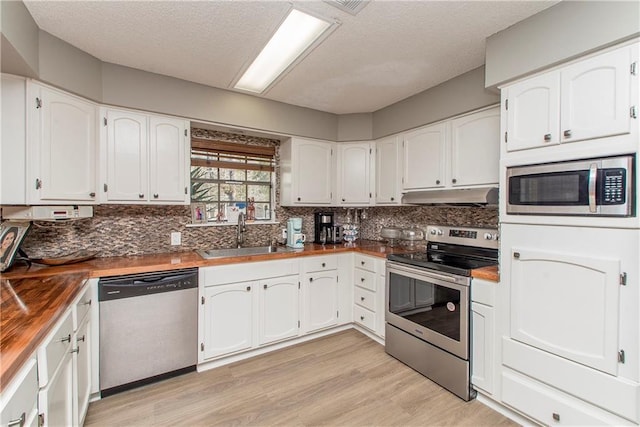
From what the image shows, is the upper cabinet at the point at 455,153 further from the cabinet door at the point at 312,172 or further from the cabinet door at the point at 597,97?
the cabinet door at the point at 312,172

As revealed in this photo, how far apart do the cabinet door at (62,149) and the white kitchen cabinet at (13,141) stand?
0.16ft

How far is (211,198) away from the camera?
3.18 meters

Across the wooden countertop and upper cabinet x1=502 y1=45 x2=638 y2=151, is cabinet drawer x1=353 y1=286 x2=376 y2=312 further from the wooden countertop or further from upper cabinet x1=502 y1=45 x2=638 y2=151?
the wooden countertop

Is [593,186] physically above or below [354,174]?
below

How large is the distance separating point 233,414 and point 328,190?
234 cm

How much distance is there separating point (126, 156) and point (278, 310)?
1877 millimetres

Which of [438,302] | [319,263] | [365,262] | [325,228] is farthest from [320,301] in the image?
[438,302]

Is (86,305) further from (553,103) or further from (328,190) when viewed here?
(553,103)

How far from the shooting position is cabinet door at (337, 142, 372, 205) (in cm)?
353

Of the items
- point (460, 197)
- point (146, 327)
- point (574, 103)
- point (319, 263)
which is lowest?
point (146, 327)

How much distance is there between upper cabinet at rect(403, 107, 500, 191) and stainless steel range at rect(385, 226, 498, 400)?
442 mm

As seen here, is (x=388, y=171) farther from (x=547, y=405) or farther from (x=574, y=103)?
(x=547, y=405)

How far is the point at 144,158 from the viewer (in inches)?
98.4

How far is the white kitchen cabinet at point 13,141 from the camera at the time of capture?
181cm
